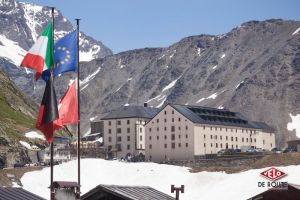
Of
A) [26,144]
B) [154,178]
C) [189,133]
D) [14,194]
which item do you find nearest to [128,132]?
[189,133]

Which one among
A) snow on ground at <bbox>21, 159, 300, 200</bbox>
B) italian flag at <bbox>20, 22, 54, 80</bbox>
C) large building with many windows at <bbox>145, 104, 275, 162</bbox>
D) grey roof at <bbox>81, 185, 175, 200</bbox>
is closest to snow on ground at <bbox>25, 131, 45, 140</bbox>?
large building with many windows at <bbox>145, 104, 275, 162</bbox>

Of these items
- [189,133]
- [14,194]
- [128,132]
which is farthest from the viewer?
[128,132]

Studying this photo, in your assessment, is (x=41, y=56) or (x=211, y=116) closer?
(x=41, y=56)

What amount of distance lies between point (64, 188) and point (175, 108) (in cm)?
14164

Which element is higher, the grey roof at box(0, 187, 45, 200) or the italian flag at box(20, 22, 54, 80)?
the italian flag at box(20, 22, 54, 80)

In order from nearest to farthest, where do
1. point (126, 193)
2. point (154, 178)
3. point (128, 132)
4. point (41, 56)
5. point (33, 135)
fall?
point (41, 56), point (126, 193), point (154, 178), point (33, 135), point (128, 132)

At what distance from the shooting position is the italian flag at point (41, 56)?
34781 mm

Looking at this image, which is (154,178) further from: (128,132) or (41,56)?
(41,56)

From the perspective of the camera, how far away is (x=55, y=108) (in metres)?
33.8

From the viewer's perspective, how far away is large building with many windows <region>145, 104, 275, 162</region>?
17062 cm

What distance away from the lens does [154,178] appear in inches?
5241

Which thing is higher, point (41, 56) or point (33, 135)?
point (33, 135)

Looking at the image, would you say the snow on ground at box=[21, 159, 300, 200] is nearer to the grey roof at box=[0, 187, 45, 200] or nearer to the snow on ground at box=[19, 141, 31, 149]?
the snow on ground at box=[19, 141, 31, 149]

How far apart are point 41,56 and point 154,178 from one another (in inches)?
3930
